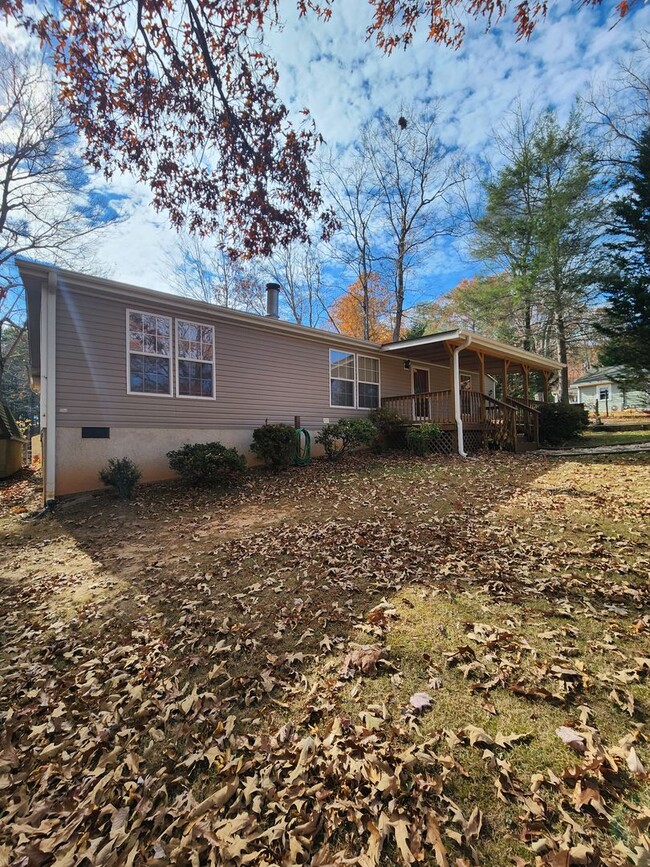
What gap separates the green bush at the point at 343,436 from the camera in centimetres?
1068

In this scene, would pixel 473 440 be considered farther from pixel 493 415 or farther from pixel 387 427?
pixel 387 427

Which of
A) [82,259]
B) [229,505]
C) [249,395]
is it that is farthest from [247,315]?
[82,259]

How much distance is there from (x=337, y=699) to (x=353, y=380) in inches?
434

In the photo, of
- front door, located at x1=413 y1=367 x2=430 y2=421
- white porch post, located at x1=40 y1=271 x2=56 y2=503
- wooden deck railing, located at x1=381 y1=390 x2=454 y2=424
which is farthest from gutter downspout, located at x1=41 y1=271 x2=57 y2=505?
front door, located at x1=413 y1=367 x2=430 y2=421

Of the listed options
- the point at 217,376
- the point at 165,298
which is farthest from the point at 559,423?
the point at 165,298

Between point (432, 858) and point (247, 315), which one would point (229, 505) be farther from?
point (432, 858)

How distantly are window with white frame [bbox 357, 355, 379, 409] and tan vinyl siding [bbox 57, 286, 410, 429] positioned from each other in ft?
0.96

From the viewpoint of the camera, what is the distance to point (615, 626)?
284cm

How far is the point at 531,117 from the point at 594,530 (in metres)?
23.3

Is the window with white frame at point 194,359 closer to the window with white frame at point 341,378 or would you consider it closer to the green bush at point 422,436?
the window with white frame at point 341,378

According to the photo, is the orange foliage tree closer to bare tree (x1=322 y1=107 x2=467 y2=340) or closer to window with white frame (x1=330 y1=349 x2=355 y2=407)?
bare tree (x1=322 y1=107 x2=467 y2=340)

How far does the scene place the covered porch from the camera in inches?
449

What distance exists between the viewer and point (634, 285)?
43.0 feet

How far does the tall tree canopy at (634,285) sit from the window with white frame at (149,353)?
14403 millimetres
